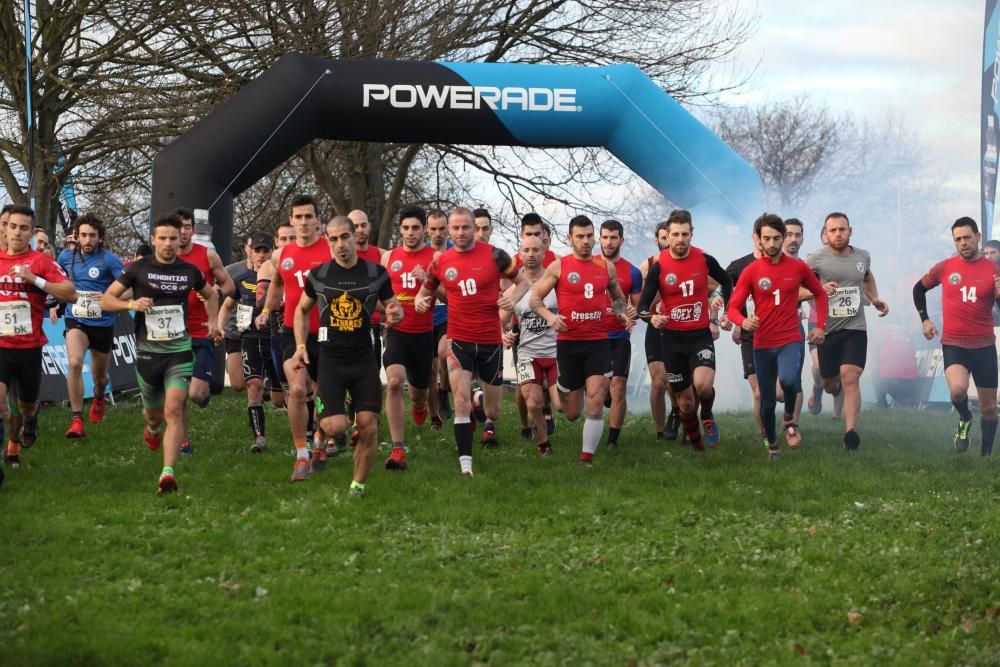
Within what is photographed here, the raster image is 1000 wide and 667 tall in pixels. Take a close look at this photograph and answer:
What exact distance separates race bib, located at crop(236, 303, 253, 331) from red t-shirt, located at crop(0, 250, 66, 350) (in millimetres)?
2230

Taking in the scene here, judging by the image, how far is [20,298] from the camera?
10.3m

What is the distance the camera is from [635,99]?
1560 cm

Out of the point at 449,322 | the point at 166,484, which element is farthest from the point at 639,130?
the point at 166,484

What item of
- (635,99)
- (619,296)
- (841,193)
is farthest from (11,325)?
(841,193)

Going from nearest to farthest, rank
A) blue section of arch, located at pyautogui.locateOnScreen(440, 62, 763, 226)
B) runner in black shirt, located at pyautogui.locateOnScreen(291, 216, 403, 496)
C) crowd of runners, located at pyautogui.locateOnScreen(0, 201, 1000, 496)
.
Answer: runner in black shirt, located at pyautogui.locateOnScreen(291, 216, 403, 496), crowd of runners, located at pyautogui.locateOnScreen(0, 201, 1000, 496), blue section of arch, located at pyautogui.locateOnScreen(440, 62, 763, 226)

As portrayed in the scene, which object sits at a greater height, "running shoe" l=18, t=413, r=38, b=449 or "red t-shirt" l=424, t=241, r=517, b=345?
"red t-shirt" l=424, t=241, r=517, b=345

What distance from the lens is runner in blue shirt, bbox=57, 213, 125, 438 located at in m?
12.5

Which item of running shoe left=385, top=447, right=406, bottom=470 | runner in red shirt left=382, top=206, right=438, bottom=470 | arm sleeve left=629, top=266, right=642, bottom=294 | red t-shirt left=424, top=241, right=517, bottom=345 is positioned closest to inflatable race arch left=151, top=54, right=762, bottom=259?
runner in red shirt left=382, top=206, right=438, bottom=470

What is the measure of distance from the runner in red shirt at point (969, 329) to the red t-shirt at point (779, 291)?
4.34ft

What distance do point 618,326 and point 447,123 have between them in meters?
4.51

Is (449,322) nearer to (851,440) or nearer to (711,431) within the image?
(711,431)

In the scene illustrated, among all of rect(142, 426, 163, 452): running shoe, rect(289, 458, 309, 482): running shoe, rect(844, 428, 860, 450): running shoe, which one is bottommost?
→ rect(844, 428, 860, 450): running shoe

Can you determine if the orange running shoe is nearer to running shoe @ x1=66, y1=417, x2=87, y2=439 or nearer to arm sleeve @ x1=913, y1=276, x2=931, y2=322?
running shoe @ x1=66, y1=417, x2=87, y2=439

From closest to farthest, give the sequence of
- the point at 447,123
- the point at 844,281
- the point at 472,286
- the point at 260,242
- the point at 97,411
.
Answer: the point at 472,286, the point at 844,281, the point at 260,242, the point at 97,411, the point at 447,123
